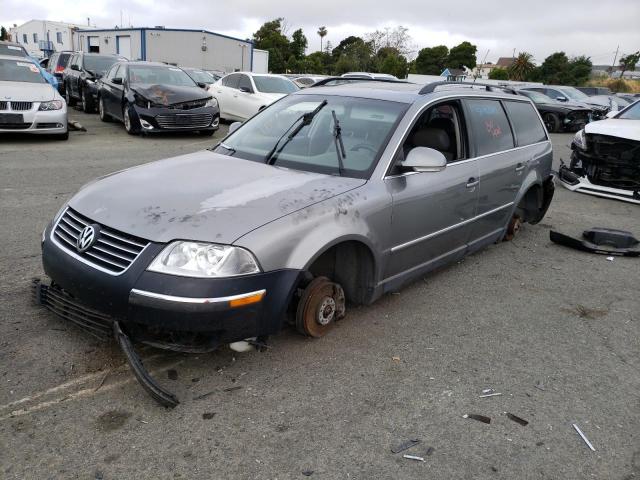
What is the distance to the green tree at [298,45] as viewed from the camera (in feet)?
215

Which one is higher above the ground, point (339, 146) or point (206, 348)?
point (339, 146)

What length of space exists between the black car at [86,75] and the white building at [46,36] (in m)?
43.2

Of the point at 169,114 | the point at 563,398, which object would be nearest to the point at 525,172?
the point at 563,398

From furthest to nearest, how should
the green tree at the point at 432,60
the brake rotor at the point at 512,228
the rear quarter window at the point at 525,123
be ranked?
the green tree at the point at 432,60, the brake rotor at the point at 512,228, the rear quarter window at the point at 525,123

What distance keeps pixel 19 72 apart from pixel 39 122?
159 cm

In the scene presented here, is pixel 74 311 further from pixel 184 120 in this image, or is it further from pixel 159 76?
pixel 159 76

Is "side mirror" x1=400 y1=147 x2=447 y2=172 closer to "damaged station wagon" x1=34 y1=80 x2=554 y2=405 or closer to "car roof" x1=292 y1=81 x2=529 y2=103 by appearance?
"damaged station wagon" x1=34 y1=80 x2=554 y2=405

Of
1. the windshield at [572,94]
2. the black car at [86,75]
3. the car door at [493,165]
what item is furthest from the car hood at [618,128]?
the windshield at [572,94]

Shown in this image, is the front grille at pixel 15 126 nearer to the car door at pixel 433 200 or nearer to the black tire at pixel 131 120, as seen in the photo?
the black tire at pixel 131 120

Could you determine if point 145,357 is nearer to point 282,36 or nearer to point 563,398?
point 563,398

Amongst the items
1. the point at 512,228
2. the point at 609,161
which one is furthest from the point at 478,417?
the point at 609,161

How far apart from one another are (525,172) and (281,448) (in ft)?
13.1

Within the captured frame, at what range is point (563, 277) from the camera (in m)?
5.02

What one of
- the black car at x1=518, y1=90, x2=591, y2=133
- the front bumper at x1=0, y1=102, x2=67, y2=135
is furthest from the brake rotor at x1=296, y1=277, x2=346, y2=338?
the black car at x1=518, y1=90, x2=591, y2=133
